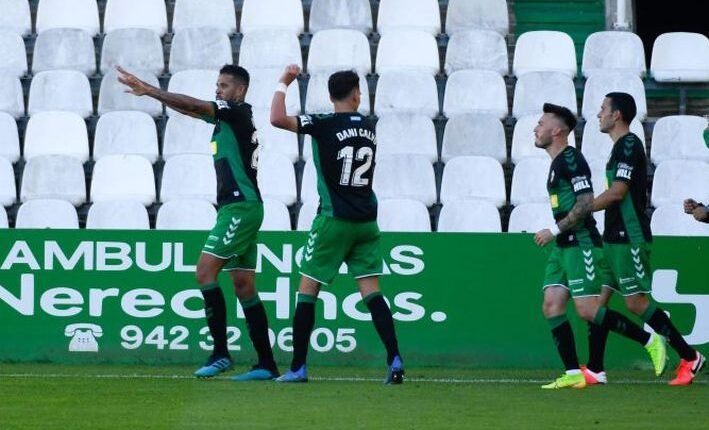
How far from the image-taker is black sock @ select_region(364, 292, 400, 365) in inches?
353

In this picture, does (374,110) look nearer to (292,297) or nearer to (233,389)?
(292,297)

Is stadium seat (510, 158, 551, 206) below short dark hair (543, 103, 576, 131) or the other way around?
below

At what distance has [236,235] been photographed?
922 centimetres

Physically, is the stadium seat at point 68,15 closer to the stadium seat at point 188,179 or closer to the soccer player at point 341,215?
the stadium seat at point 188,179

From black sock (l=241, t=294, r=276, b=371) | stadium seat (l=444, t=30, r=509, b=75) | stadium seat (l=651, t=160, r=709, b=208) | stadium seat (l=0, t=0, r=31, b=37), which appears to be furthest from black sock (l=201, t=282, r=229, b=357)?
stadium seat (l=0, t=0, r=31, b=37)

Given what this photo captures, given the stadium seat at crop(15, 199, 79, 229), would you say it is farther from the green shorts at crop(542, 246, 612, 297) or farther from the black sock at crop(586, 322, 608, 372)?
the black sock at crop(586, 322, 608, 372)

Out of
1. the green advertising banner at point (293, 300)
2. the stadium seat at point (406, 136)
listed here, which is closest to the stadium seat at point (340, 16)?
the stadium seat at point (406, 136)

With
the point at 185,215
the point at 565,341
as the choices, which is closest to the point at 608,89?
the point at 185,215

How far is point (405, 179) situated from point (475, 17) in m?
2.76

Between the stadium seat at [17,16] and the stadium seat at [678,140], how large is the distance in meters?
6.42

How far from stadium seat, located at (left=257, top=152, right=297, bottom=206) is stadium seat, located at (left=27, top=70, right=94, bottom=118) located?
2127 mm

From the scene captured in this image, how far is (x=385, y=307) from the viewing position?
9039 millimetres

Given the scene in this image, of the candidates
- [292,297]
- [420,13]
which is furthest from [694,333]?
[420,13]

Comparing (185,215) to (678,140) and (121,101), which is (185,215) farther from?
(678,140)
